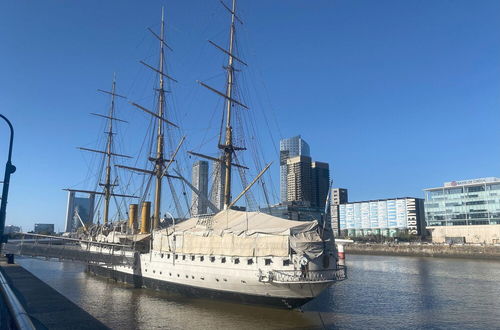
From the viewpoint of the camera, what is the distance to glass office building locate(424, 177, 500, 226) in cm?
12462

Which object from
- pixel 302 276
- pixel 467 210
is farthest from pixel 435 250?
pixel 302 276

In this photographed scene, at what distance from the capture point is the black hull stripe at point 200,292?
2544cm

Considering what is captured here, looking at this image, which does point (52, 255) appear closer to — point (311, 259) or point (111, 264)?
point (111, 264)

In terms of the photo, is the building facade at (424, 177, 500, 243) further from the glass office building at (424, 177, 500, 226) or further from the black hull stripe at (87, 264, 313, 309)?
the black hull stripe at (87, 264, 313, 309)

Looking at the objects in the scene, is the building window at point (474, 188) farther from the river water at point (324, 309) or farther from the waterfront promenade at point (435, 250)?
the river water at point (324, 309)

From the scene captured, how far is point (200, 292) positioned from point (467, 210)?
130 m

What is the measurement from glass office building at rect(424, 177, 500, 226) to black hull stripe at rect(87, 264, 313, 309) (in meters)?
125

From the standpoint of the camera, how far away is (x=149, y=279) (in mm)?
36562

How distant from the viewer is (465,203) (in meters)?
132

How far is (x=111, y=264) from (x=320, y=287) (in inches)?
1038

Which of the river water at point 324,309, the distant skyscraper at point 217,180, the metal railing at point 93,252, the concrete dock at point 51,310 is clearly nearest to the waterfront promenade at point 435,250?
the river water at point 324,309

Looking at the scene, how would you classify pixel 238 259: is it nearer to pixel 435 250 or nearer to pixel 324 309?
pixel 324 309

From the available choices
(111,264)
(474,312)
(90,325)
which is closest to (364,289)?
(474,312)

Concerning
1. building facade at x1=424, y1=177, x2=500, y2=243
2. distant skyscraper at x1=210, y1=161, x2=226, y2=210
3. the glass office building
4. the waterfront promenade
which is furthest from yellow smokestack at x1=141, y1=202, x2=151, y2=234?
the glass office building
